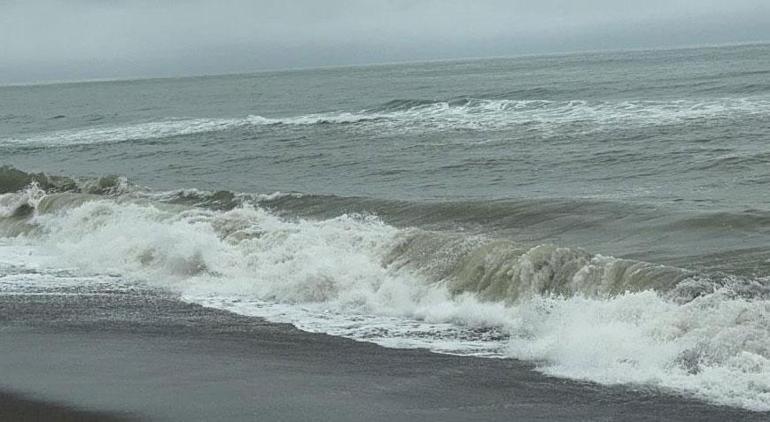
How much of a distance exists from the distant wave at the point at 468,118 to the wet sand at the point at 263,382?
1953cm

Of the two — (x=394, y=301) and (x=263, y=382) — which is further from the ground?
(x=263, y=382)

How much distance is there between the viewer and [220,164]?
26.5 m

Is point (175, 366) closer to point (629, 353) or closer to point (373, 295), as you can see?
point (373, 295)

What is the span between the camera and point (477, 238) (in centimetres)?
1155

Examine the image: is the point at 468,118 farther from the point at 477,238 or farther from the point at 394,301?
the point at 394,301

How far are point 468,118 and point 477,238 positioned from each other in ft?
76.6

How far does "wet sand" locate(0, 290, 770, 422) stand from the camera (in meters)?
6.46

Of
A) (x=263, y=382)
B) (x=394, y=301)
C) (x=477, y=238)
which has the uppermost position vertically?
(x=477, y=238)

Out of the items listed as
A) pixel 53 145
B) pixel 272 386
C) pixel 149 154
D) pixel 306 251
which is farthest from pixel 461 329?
pixel 53 145

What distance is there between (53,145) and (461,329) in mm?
32969

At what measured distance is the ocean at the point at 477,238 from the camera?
7.82 meters

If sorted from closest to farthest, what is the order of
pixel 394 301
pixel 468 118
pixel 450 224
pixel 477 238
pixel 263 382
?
pixel 263 382
pixel 394 301
pixel 477 238
pixel 450 224
pixel 468 118

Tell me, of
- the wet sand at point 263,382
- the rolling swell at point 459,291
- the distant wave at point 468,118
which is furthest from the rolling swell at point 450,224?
the distant wave at point 468,118

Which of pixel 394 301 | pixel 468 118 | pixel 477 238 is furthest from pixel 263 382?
pixel 468 118
